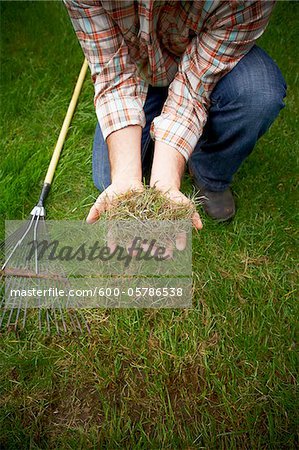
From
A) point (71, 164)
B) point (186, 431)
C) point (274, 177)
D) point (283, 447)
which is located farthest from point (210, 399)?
point (71, 164)

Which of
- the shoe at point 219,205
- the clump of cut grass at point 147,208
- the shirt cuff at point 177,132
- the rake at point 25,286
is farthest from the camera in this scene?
the shoe at point 219,205

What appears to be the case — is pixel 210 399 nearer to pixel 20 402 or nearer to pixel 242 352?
pixel 242 352

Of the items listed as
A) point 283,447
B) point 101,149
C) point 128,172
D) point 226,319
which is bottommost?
point 283,447

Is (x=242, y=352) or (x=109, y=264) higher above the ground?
(x=109, y=264)

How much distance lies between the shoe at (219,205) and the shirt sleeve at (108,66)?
44 centimetres

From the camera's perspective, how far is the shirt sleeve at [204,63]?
3.85 ft

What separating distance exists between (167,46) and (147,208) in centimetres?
55

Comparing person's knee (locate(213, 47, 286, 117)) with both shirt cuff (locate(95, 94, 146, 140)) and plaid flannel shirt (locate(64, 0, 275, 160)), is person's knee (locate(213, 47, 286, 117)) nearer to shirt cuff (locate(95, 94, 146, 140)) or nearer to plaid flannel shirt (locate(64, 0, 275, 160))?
plaid flannel shirt (locate(64, 0, 275, 160))

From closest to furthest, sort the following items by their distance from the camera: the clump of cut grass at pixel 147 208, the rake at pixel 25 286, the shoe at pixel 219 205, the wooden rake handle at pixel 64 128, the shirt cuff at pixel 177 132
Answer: the clump of cut grass at pixel 147 208
the shirt cuff at pixel 177 132
the rake at pixel 25 286
the shoe at pixel 219 205
the wooden rake handle at pixel 64 128

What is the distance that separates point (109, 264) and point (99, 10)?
71cm

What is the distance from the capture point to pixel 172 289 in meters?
1.38

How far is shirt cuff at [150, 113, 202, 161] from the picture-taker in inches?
48.1

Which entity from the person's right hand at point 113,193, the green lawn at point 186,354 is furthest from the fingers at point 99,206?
the green lawn at point 186,354

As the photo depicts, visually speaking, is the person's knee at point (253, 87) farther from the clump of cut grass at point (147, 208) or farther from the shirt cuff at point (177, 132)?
the clump of cut grass at point (147, 208)
